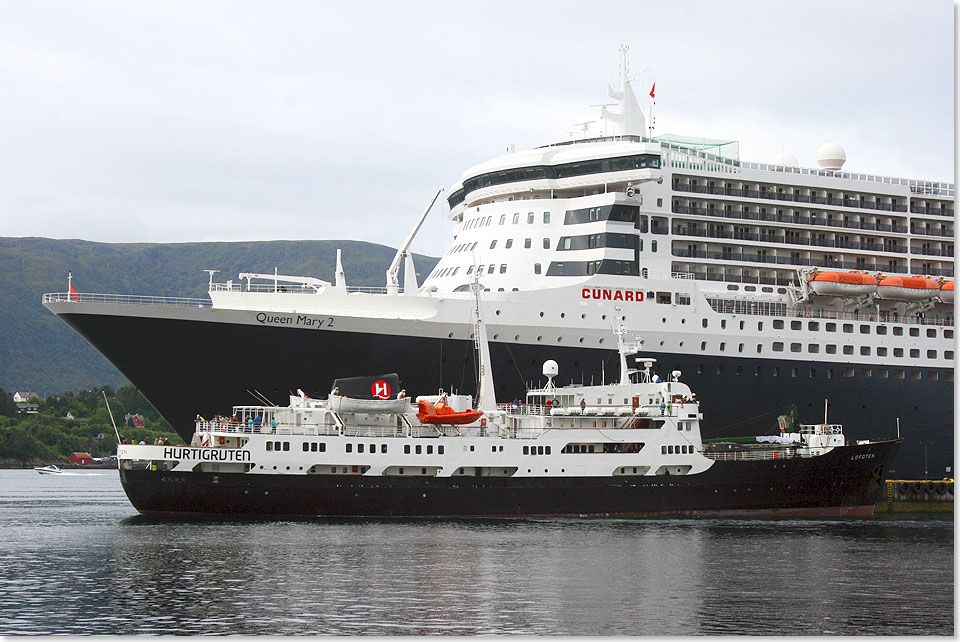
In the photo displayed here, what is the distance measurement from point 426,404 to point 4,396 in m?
110

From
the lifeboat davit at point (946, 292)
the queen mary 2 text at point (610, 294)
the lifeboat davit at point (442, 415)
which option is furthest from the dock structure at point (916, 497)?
the lifeboat davit at point (442, 415)

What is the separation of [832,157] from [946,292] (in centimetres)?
758

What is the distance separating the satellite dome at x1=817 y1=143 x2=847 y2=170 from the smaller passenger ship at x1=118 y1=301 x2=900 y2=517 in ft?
50.2

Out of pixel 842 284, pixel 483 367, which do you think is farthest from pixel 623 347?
pixel 842 284

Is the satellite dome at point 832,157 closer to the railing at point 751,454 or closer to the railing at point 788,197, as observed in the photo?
the railing at point 788,197

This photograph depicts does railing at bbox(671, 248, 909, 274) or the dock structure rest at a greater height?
railing at bbox(671, 248, 909, 274)

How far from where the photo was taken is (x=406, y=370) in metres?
42.7

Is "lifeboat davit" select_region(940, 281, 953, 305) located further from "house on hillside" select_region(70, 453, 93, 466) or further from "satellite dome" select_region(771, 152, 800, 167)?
"house on hillside" select_region(70, 453, 93, 466)

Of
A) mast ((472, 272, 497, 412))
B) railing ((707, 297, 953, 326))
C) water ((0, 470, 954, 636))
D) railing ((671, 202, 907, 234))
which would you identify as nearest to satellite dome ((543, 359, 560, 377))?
mast ((472, 272, 497, 412))

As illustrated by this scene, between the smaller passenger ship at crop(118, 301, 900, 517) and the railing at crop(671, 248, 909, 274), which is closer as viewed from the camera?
the smaller passenger ship at crop(118, 301, 900, 517)

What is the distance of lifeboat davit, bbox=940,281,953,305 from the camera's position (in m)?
50.5

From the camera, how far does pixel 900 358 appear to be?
4944cm

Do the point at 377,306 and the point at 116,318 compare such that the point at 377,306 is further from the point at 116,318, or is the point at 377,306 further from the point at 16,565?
the point at 16,565

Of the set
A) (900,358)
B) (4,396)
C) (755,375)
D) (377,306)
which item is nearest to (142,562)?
(377,306)
